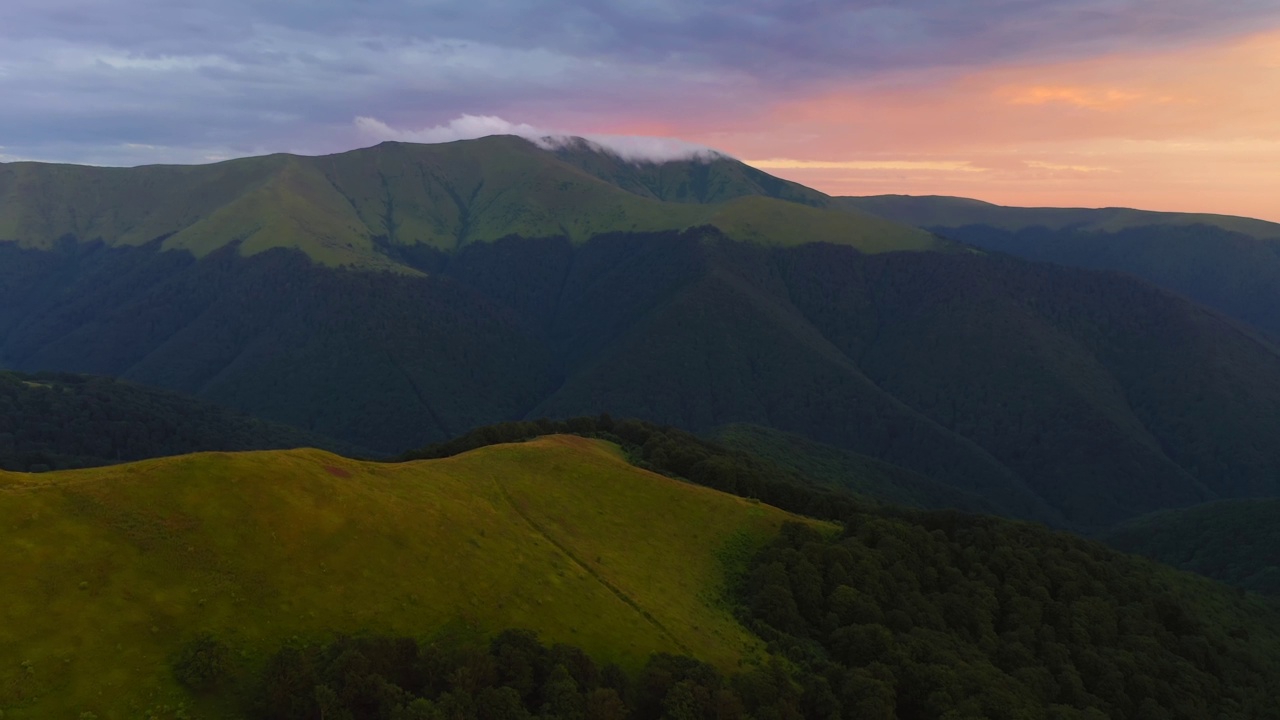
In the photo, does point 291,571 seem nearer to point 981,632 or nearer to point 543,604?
point 543,604

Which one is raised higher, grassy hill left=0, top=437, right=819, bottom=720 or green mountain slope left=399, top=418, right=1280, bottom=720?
grassy hill left=0, top=437, right=819, bottom=720

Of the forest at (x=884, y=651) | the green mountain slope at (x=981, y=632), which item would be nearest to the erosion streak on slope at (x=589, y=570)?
the forest at (x=884, y=651)

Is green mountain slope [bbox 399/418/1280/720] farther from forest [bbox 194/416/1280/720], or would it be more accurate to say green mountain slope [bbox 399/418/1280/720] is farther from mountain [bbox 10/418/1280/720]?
mountain [bbox 10/418/1280/720]

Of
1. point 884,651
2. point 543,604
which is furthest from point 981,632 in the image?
point 543,604

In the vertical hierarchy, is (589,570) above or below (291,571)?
below

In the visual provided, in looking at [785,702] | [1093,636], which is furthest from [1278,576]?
[785,702]

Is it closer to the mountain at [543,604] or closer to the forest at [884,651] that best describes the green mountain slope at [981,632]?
the forest at [884,651]

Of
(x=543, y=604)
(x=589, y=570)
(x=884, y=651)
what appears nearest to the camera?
(x=543, y=604)

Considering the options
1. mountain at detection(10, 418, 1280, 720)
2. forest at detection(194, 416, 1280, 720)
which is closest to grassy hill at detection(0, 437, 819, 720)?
mountain at detection(10, 418, 1280, 720)

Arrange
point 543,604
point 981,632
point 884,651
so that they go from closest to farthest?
point 543,604
point 884,651
point 981,632

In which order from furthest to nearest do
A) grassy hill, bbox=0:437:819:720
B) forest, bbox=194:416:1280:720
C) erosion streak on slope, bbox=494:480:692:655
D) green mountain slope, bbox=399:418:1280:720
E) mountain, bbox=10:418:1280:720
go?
1. erosion streak on slope, bbox=494:480:692:655
2. green mountain slope, bbox=399:418:1280:720
3. forest, bbox=194:416:1280:720
4. mountain, bbox=10:418:1280:720
5. grassy hill, bbox=0:437:819:720
